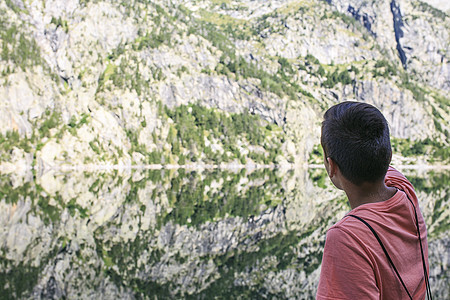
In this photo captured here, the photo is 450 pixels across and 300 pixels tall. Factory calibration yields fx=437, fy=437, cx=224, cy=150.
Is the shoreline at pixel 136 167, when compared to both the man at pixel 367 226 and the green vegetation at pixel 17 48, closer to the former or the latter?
the green vegetation at pixel 17 48

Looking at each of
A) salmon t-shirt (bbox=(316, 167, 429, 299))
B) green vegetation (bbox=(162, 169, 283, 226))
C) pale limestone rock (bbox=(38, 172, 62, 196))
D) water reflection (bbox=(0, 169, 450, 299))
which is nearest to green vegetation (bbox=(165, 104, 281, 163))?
pale limestone rock (bbox=(38, 172, 62, 196))

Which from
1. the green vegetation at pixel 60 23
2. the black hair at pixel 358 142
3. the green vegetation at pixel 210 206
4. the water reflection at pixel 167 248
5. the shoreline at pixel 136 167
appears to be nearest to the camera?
the black hair at pixel 358 142

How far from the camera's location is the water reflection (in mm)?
16469

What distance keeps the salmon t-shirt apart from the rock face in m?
13.5

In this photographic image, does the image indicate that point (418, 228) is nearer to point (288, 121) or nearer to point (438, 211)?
point (438, 211)

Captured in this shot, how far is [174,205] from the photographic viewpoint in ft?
130

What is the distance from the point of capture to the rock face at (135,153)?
19281mm

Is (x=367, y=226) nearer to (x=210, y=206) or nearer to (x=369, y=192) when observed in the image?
(x=369, y=192)

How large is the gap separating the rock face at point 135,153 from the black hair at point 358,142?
13.6 m

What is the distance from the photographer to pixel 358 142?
3064 millimetres

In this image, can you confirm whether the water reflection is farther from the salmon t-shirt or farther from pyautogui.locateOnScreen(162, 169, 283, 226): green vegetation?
the salmon t-shirt

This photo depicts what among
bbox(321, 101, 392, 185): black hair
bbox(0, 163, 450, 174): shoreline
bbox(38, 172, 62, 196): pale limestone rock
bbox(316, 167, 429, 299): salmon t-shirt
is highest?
bbox(321, 101, 392, 185): black hair

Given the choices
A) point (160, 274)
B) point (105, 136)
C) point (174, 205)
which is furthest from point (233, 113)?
point (160, 274)

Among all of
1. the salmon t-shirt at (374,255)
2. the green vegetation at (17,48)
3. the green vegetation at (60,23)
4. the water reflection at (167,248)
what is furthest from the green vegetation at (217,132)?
the salmon t-shirt at (374,255)
